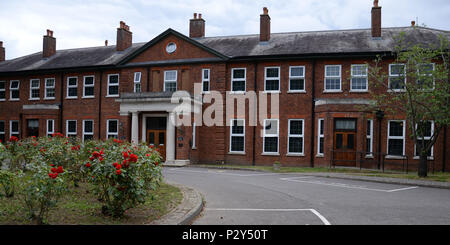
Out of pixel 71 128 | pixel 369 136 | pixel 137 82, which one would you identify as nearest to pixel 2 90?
pixel 71 128

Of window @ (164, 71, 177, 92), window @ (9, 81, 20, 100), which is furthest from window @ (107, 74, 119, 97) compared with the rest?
window @ (9, 81, 20, 100)

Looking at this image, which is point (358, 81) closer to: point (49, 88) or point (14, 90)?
point (49, 88)

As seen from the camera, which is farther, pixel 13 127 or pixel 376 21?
pixel 13 127

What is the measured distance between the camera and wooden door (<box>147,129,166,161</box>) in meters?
25.0

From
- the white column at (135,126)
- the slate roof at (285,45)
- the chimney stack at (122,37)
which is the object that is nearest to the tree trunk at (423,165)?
the slate roof at (285,45)

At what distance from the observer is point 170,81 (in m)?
26.1

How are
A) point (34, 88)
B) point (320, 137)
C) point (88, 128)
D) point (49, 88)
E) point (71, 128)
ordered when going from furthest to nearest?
point (34, 88) → point (49, 88) → point (71, 128) → point (88, 128) → point (320, 137)

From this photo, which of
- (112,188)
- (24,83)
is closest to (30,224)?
(112,188)

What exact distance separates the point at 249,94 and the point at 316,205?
15.5 m

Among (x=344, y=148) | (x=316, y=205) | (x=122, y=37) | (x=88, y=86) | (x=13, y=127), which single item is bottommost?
(x=316, y=205)

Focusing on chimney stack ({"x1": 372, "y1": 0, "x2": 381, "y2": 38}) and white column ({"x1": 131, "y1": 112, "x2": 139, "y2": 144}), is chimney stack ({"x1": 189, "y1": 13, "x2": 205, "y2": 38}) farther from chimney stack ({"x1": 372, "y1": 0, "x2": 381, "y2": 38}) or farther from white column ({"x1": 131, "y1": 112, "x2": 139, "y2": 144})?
chimney stack ({"x1": 372, "y1": 0, "x2": 381, "y2": 38})

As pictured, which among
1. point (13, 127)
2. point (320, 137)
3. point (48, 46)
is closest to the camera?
point (320, 137)

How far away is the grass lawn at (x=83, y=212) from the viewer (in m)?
6.50

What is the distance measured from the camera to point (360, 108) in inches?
805
